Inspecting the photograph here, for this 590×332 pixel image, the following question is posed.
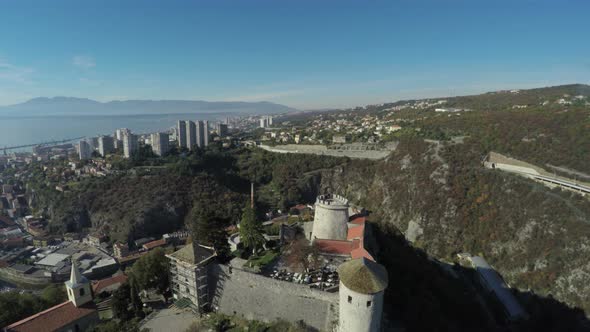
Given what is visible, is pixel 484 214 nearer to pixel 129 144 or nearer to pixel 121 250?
pixel 121 250

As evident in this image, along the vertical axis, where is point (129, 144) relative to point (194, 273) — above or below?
above

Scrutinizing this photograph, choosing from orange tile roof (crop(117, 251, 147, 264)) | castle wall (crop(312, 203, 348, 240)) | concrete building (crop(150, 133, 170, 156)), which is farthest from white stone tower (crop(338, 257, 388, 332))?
concrete building (crop(150, 133, 170, 156))

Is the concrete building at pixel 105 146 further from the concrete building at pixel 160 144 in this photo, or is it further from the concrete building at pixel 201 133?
the concrete building at pixel 201 133

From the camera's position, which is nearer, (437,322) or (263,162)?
(437,322)

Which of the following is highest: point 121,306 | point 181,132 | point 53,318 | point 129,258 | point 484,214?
point 181,132

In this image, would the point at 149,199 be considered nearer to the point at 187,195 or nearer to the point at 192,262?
the point at 187,195

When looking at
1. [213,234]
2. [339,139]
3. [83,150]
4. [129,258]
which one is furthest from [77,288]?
[83,150]

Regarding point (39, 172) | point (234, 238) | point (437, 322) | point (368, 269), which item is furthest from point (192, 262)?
point (39, 172)
